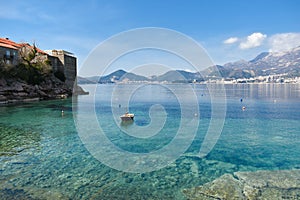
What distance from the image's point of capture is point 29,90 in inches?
1970

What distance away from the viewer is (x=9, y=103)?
141ft

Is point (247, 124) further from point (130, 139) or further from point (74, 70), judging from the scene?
point (74, 70)

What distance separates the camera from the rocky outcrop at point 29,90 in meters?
43.8

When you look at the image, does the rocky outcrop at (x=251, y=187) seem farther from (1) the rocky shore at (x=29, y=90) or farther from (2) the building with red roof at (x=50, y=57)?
(2) the building with red roof at (x=50, y=57)

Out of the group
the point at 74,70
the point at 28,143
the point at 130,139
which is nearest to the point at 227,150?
the point at 130,139

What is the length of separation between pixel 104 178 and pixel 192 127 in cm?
1555

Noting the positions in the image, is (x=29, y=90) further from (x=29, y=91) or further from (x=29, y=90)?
(x=29, y=91)

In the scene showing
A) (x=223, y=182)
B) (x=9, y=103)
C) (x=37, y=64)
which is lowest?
(x=223, y=182)

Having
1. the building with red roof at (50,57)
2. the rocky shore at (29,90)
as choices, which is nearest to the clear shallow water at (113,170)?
the rocky shore at (29,90)

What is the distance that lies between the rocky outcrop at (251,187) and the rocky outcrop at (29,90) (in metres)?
44.9

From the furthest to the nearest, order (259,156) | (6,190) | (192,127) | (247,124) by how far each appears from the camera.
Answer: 1. (247,124)
2. (192,127)
3. (259,156)
4. (6,190)

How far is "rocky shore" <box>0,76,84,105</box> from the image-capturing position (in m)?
43.7

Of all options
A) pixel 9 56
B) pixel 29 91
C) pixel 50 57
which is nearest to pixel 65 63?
pixel 50 57

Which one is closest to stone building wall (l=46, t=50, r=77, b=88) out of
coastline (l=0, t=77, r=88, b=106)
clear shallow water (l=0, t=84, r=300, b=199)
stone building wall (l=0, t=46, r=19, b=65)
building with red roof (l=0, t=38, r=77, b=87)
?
building with red roof (l=0, t=38, r=77, b=87)
